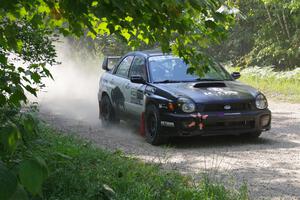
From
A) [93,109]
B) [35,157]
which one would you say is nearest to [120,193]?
[35,157]

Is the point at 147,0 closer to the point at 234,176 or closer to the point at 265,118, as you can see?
the point at 234,176

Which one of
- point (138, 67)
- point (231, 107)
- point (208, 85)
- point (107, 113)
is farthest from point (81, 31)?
point (107, 113)

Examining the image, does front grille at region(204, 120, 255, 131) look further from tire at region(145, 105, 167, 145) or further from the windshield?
the windshield

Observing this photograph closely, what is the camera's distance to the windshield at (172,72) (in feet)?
33.7

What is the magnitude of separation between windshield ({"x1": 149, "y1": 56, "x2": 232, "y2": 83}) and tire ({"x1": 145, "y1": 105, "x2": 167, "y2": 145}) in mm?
685

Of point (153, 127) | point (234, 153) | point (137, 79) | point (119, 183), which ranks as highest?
point (137, 79)

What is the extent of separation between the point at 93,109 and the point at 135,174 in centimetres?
978

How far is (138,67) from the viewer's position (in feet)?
36.1

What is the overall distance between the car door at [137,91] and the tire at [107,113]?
3.33ft

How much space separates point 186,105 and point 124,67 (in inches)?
109

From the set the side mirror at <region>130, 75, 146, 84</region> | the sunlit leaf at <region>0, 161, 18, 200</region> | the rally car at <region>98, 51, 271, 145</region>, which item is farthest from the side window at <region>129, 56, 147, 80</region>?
the sunlit leaf at <region>0, 161, 18, 200</region>

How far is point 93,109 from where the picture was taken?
15906 millimetres

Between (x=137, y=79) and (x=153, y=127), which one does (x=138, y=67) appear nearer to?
(x=137, y=79)

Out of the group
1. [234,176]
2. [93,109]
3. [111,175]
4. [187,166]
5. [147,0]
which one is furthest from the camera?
[93,109]
